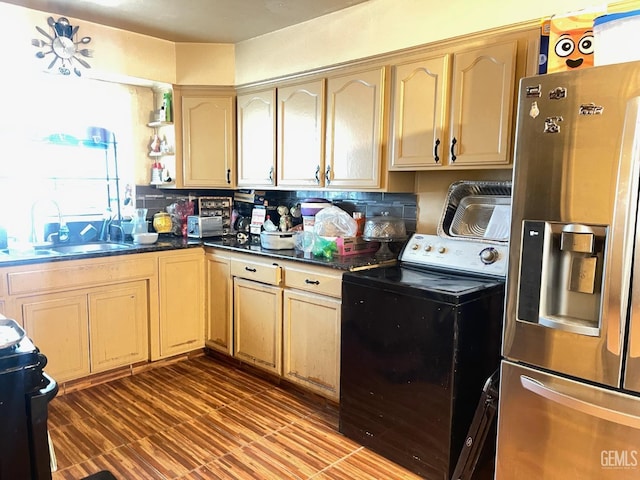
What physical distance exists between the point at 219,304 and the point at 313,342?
947mm

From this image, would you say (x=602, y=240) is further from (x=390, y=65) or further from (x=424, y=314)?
(x=390, y=65)

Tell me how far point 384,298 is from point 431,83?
1.17 meters

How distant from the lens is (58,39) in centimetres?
295

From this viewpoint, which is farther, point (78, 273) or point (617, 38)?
point (78, 273)

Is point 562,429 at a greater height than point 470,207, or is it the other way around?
point 470,207

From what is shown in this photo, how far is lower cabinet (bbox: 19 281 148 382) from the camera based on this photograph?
2646mm

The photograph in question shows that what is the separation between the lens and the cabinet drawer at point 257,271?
2812 mm

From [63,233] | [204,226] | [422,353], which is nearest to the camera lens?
[422,353]

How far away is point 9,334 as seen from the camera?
1.24 metres

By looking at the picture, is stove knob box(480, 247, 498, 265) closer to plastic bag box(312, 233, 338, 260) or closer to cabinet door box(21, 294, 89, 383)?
plastic bag box(312, 233, 338, 260)

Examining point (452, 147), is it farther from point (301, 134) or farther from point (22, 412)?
point (22, 412)

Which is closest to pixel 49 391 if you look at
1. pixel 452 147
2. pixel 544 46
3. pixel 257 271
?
pixel 257 271

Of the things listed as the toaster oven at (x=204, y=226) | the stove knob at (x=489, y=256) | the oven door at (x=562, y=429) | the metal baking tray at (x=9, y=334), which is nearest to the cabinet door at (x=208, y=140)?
the toaster oven at (x=204, y=226)

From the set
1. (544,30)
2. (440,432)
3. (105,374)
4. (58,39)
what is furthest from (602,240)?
(58,39)
